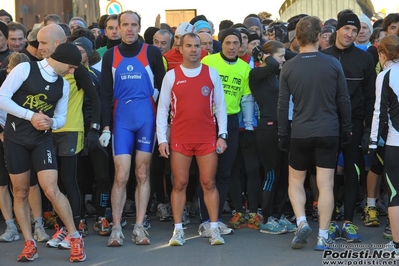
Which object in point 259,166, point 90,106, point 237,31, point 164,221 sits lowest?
point 164,221

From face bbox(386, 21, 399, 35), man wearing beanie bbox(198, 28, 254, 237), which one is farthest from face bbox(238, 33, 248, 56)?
face bbox(386, 21, 399, 35)

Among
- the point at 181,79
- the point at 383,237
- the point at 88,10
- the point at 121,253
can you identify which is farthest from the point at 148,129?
the point at 88,10

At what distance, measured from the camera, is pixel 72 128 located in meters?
8.67

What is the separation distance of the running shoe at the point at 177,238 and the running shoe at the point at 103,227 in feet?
2.91

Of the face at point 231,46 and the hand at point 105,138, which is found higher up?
the face at point 231,46

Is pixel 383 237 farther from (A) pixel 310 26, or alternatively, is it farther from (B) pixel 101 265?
(B) pixel 101 265

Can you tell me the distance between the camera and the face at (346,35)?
887 centimetres

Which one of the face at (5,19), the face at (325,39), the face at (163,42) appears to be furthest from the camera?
the face at (5,19)

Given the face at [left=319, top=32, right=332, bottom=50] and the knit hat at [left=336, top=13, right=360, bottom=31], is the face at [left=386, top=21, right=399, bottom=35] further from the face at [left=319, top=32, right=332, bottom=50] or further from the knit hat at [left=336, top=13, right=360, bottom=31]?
the knit hat at [left=336, top=13, right=360, bottom=31]

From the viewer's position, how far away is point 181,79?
8461mm

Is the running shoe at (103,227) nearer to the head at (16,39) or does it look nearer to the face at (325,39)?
the head at (16,39)

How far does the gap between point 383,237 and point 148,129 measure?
106 inches

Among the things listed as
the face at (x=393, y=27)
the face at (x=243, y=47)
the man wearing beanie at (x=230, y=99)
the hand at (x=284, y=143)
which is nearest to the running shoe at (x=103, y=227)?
the man wearing beanie at (x=230, y=99)

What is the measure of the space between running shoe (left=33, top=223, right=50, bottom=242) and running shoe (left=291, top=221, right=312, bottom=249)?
2.60 meters
